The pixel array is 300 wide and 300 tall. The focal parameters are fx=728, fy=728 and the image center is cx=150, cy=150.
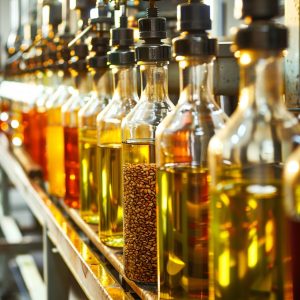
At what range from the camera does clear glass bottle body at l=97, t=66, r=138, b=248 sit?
4.61ft

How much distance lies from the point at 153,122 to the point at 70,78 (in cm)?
107

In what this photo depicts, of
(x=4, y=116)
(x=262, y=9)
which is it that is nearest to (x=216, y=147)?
(x=262, y=9)

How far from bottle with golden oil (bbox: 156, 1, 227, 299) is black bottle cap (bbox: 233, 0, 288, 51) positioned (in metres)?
0.19

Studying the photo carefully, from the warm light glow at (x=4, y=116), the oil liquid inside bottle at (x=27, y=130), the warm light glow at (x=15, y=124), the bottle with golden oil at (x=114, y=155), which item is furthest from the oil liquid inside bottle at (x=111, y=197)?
the warm light glow at (x=4, y=116)

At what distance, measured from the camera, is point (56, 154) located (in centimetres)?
231

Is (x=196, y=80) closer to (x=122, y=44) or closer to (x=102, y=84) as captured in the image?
(x=122, y=44)

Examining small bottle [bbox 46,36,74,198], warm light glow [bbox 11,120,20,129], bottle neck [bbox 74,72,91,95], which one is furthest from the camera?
warm light glow [bbox 11,120,20,129]

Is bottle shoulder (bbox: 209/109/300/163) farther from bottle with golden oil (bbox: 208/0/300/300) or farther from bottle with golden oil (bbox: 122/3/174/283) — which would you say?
bottle with golden oil (bbox: 122/3/174/283)

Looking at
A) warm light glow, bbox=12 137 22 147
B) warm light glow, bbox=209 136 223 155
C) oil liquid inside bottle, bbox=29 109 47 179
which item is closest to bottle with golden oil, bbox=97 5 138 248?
warm light glow, bbox=209 136 223 155

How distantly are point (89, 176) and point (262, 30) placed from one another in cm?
107

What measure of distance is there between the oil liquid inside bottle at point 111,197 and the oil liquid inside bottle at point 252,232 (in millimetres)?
662

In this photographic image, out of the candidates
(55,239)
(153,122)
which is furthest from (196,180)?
(55,239)

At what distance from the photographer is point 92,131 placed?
1.72m

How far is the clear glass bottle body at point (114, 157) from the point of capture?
1406mm
